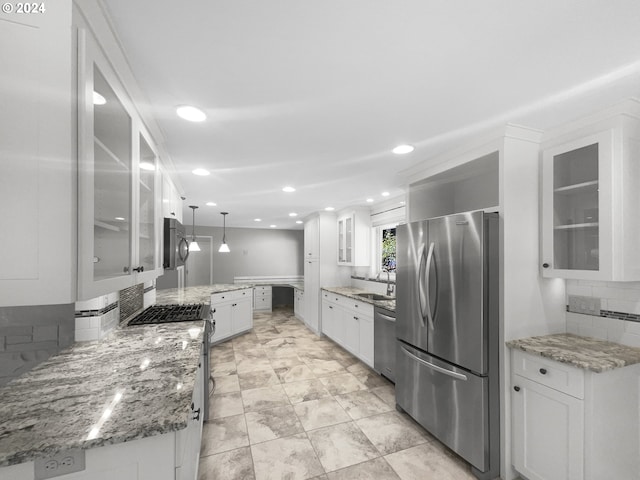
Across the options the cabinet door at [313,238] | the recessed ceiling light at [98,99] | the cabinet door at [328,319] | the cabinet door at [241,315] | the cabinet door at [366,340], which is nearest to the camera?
the recessed ceiling light at [98,99]

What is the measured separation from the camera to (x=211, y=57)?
1.20 m

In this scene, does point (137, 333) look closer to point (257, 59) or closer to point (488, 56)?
point (257, 59)

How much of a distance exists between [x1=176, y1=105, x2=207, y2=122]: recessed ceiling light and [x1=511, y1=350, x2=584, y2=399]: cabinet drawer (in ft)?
8.12

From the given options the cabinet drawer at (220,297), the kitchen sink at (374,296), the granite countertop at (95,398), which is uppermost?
the granite countertop at (95,398)

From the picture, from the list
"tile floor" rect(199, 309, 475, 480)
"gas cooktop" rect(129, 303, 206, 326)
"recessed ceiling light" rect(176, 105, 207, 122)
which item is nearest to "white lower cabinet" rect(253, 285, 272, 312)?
"tile floor" rect(199, 309, 475, 480)

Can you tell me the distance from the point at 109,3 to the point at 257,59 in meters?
0.51

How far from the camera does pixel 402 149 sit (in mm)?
2232

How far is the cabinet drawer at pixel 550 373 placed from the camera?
1539 millimetres

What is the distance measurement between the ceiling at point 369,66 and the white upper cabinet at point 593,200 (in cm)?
19

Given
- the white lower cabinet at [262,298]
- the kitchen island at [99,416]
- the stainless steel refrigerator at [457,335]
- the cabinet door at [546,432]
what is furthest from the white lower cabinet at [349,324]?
the white lower cabinet at [262,298]

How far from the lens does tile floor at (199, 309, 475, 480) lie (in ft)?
6.25

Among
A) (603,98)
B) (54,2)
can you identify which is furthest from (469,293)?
(54,2)

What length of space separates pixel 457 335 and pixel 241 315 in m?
3.98

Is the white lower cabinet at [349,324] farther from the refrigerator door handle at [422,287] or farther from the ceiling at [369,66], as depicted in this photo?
the ceiling at [369,66]
